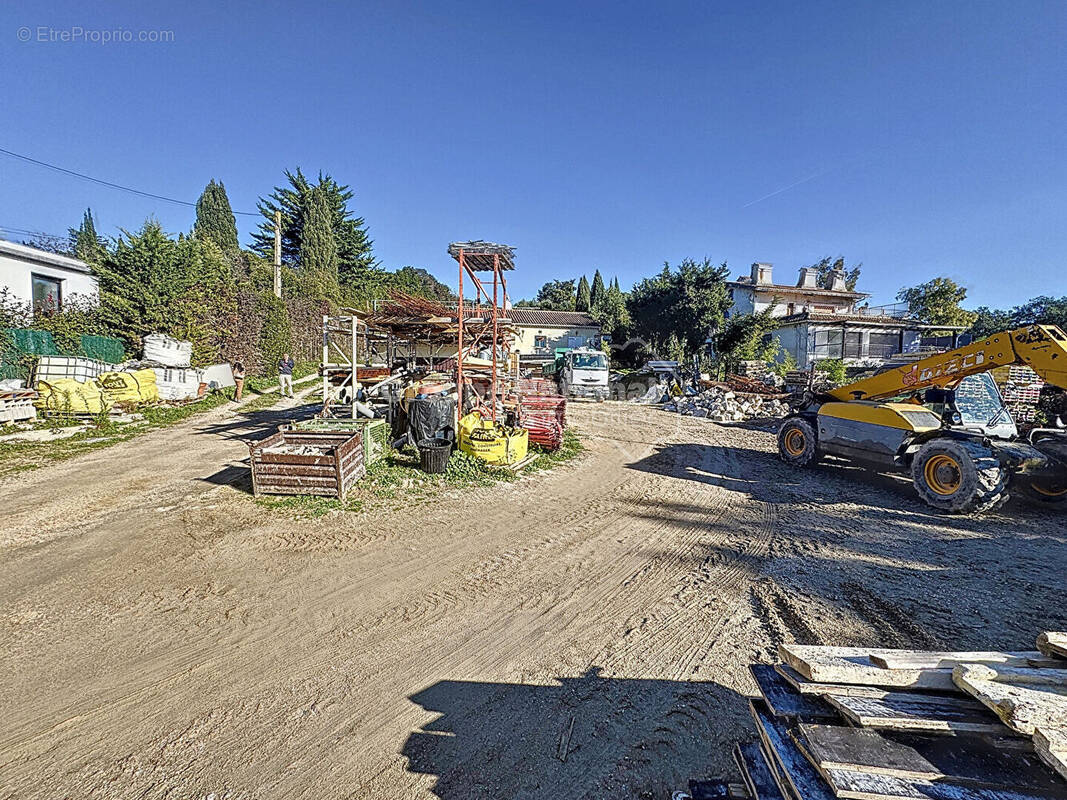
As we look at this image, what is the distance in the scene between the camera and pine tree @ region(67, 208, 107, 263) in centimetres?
1656

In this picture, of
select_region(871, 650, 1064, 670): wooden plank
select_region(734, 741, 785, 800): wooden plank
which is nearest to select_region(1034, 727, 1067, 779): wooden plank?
select_region(871, 650, 1064, 670): wooden plank

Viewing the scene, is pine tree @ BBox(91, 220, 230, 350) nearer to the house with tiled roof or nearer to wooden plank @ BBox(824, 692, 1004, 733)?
wooden plank @ BBox(824, 692, 1004, 733)

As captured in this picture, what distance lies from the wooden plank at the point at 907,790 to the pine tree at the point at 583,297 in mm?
49465

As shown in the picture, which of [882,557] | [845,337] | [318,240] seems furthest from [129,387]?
[845,337]

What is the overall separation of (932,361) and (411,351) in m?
11.7

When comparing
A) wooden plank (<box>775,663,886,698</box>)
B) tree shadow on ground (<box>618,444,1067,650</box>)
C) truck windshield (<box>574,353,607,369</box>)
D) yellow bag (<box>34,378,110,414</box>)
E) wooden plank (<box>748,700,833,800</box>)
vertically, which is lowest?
tree shadow on ground (<box>618,444,1067,650</box>)

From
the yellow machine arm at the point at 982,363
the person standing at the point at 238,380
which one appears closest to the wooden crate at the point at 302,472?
the yellow machine arm at the point at 982,363

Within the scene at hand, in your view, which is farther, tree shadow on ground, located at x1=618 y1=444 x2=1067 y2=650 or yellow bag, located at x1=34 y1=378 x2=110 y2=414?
yellow bag, located at x1=34 y1=378 x2=110 y2=414

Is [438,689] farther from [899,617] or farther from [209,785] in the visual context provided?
[899,617]

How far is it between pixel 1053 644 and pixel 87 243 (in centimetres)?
4556

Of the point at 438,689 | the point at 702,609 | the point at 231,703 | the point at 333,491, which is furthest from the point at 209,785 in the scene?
the point at 333,491

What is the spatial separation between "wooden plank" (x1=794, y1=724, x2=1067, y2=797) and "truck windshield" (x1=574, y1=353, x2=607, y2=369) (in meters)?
20.1

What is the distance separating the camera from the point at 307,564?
16.7ft

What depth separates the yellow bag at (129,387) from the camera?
1266cm
